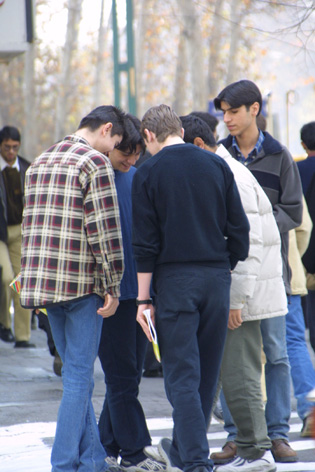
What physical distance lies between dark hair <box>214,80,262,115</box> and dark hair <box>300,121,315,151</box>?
1.33m

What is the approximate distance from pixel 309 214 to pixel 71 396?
8.60 ft

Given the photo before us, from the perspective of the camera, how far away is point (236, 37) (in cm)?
3031

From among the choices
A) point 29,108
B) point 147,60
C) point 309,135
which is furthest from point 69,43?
point 309,135

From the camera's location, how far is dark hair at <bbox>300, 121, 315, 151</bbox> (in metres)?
6.78

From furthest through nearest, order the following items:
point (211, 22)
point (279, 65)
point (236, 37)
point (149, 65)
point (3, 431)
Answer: point (279, 65), point (149, 65), point (211, 22), point (236, 37), point (3, 431)

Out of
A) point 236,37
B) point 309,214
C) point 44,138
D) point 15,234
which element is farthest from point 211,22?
point 309,214

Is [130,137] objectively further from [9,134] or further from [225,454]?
[9,134]

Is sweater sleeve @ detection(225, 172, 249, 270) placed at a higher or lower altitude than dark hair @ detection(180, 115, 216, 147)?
lower

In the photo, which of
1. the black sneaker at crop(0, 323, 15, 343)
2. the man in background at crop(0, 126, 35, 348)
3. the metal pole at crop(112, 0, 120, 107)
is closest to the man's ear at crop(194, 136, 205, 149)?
the man in background at crop(0, 126, 35, 348)

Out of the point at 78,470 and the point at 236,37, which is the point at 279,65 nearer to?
the point at 236,37

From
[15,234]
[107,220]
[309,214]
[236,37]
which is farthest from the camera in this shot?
[236,37]

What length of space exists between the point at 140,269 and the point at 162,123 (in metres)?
0.80

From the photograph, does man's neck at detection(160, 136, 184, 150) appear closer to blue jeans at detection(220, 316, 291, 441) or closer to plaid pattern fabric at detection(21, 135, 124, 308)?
plaid pattern fabric at detection(21, 135, 124, 308)

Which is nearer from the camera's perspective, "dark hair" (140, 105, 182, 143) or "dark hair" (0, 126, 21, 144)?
"dark hair" (140, 105, 182, 143)
